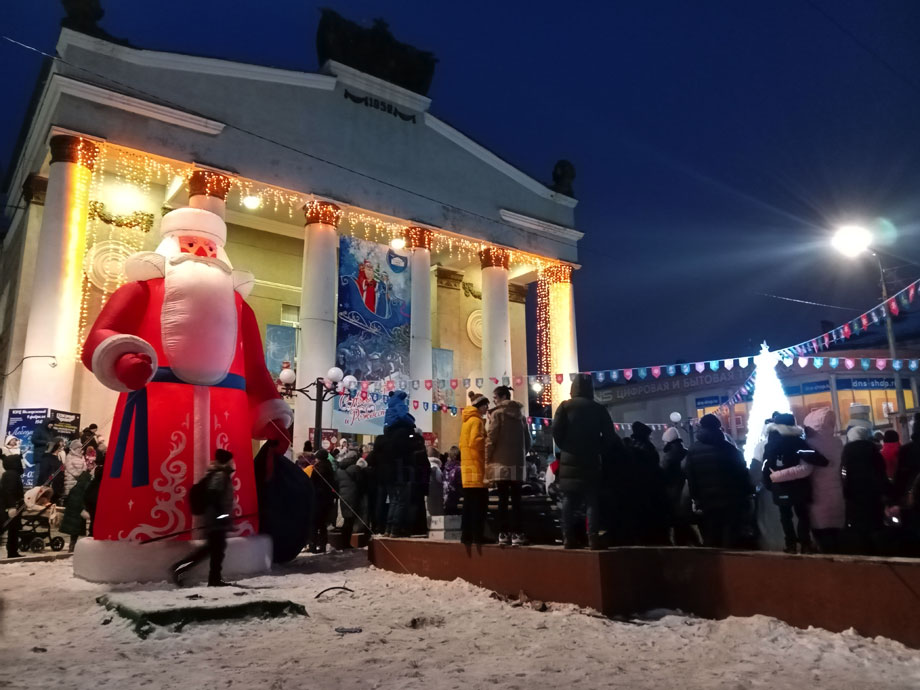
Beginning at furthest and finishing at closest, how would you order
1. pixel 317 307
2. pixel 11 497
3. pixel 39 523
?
1. pixel 317 307
2. pixel 39 523
3. pixel 11 497

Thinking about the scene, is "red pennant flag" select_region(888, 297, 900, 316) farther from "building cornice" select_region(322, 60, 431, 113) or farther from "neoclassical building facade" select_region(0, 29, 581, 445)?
"building cornice" select_region(322, 60, 431, 113)

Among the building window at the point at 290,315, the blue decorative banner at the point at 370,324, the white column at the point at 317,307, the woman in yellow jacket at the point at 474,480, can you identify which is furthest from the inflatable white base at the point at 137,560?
the building window at the point at 290,315

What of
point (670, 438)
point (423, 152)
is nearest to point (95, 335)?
point (670, 438)

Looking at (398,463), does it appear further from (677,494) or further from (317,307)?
(317,307)

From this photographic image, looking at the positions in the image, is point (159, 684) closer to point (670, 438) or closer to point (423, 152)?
point (670, 438)

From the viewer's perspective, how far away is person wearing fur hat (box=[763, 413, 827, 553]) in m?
5.89

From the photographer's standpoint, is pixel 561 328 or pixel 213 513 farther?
pixel 561 328

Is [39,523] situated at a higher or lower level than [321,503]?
lower

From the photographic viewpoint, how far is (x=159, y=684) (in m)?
3.64

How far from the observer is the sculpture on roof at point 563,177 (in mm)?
25734

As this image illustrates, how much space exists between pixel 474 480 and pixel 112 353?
368cm

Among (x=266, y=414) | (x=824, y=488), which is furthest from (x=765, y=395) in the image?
(x=266, y=414)

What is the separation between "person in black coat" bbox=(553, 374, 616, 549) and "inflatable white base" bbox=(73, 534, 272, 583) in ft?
11.1

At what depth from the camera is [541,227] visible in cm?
2444
